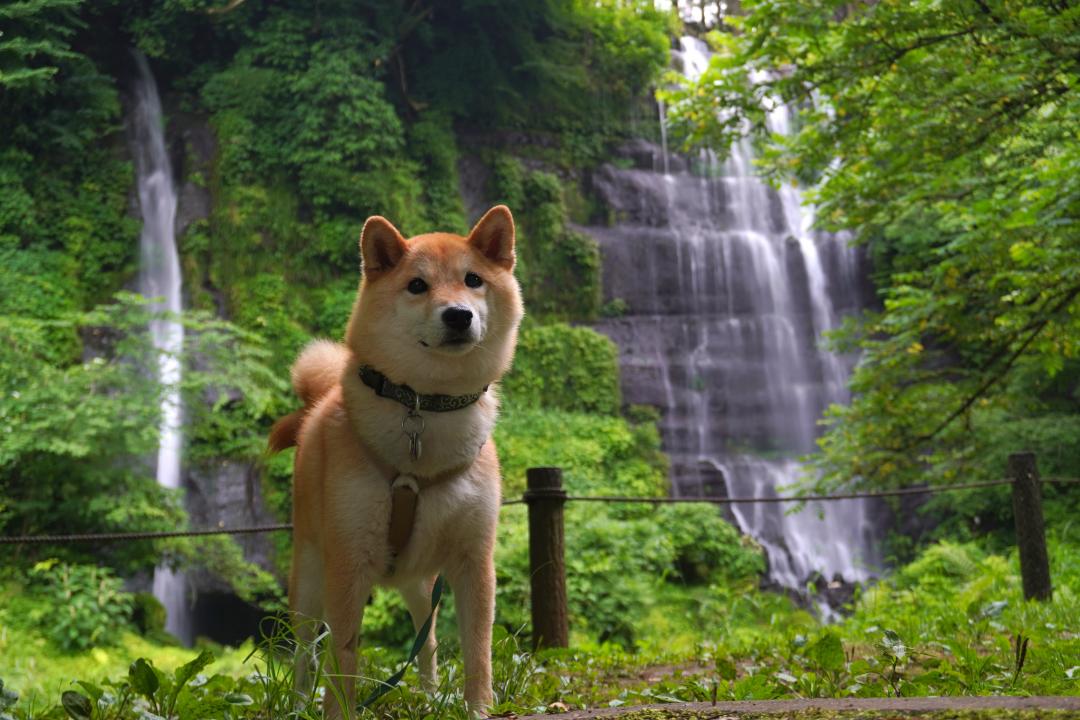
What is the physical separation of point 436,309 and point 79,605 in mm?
7815

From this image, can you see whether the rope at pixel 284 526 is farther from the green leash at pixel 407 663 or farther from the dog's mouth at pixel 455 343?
the dog's mouth at pixel 455 343

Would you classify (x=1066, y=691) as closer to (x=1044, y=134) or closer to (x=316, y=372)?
(x=316, y=372)

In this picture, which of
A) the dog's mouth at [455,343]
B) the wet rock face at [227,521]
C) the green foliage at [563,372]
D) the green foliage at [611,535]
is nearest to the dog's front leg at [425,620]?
the green foliage at [611,535]

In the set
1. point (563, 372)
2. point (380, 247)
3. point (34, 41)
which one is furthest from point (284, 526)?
point (563, 372)

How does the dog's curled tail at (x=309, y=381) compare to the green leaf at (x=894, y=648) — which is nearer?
the green leaf at (x=894, y=648)

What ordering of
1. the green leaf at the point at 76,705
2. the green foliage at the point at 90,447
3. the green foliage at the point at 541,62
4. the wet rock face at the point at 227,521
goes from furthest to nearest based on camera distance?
1. the green foliage at the point at 541,62
2. the wet rock face at the point at 227,521
3. the green foliage at the point at 90,447
4. the green leaf at the point at 76,705

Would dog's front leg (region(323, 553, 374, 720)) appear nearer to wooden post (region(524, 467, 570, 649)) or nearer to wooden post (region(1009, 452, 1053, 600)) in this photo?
wooden post (region(524, 467, 570, 649))

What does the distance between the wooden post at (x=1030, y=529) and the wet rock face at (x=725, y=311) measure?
30.3 feet

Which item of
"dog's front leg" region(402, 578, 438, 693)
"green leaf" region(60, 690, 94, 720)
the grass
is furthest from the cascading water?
"green leaf" region(60, 690, 94, 720)

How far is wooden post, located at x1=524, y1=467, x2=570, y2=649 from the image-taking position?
4117 millimetres

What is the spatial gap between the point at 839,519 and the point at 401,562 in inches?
506

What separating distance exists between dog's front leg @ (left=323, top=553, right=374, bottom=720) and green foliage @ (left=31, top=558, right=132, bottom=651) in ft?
23.5

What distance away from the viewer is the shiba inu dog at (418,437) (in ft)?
7.92

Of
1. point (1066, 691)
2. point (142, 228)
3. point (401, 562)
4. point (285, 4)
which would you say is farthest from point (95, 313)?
point (1066, 691)
